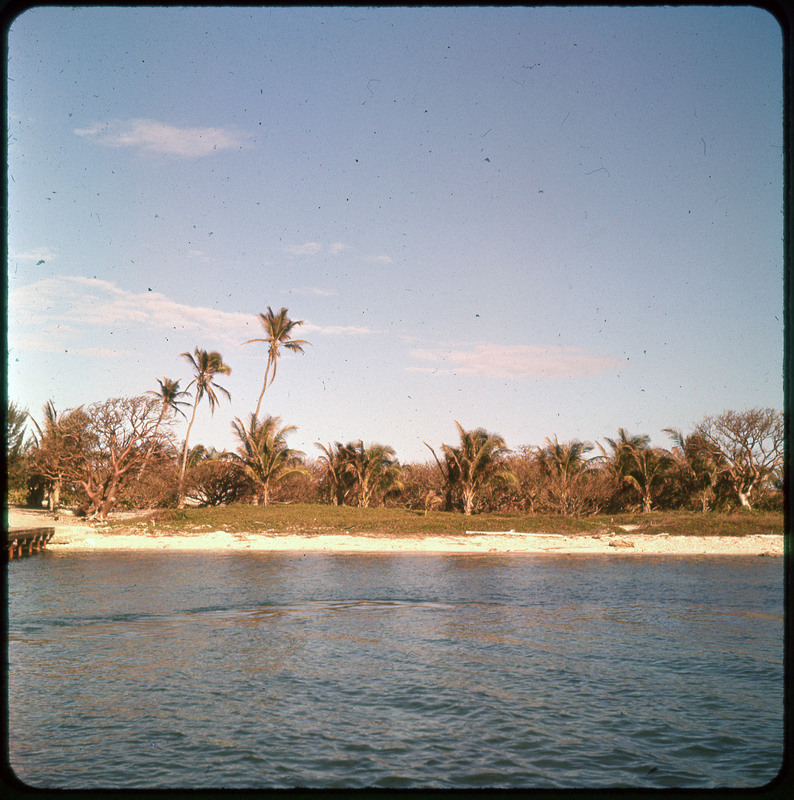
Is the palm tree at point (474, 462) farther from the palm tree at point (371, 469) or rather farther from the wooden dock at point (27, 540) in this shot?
the wooden dock at point (27, 540)

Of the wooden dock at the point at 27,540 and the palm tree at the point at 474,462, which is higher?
the palm tree at the point at 474,462

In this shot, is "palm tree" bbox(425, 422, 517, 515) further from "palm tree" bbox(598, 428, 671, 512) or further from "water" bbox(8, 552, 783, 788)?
"water" bbox(8, 552, 783, 788)

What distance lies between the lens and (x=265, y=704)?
9758 mm

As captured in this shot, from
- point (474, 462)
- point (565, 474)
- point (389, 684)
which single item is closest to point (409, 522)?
point (474, 462)

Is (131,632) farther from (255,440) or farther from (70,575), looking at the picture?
(255,440)

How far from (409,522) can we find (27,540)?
1640cm

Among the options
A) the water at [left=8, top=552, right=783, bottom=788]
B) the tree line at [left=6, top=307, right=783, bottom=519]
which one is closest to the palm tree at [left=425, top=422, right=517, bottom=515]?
the tree line at [left=6, top=307, right=783, bottom=519]

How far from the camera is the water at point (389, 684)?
7.72 m

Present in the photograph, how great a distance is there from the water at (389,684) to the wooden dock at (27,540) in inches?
246

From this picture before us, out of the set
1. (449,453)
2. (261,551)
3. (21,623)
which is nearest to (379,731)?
(21,623)

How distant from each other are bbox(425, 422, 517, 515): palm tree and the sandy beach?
6127 mm

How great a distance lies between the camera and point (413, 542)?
31469mm

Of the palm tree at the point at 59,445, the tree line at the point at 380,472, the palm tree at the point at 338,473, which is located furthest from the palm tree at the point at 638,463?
the palm tree at the point at 59,445
